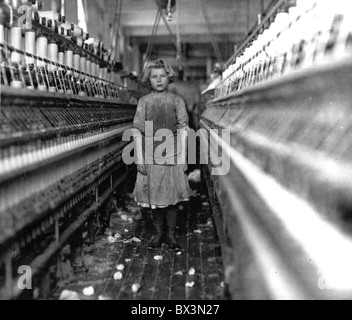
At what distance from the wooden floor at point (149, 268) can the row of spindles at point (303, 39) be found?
4.21 ft

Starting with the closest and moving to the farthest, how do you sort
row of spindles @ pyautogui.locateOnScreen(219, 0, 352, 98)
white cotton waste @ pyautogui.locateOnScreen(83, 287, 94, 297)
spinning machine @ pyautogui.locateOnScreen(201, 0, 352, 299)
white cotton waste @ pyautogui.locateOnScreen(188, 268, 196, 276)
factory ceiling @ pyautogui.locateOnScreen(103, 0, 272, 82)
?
1. spinning machine @ pyautogui.locateOnScreen(201, 0, 352, 299)
2. row of spindles @ pyautogui.locateOnScreen(219, 0, 352, 98)
3. white cotton waste @ pyautogui.locateOnScreen(83, 287, 94, 297)
4. white cotton waste @ pyautogui.locateOnScreen(188, 268, 196, 276)
5. factory ceiling @ pyautogui.locateOnScreen(103, 0, 272, 82)

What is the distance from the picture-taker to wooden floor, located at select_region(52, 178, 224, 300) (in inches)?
107

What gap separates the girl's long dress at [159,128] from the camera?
361 cm

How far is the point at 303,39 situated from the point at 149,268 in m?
1.78

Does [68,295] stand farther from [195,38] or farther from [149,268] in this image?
[195,38]

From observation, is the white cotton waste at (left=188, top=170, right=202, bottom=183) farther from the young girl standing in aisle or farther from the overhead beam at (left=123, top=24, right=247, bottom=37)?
the overhead beam at (left=123, top=24, right=247, bottom=37)

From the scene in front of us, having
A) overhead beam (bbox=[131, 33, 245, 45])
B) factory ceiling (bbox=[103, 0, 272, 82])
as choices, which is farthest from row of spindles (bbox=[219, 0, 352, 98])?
overhead beam (bbox=[131, 33, 245, 45])


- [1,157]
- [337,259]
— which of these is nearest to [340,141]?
[337,259]

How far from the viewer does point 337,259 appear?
144 cm

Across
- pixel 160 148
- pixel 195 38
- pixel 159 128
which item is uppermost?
pixel 195 38

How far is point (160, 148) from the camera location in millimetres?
3617

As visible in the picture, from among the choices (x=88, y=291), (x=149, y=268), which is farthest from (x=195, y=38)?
(x=88, y=291)

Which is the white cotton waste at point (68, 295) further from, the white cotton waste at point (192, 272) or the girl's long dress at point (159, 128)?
the girl's long dress at point (159, 128)
